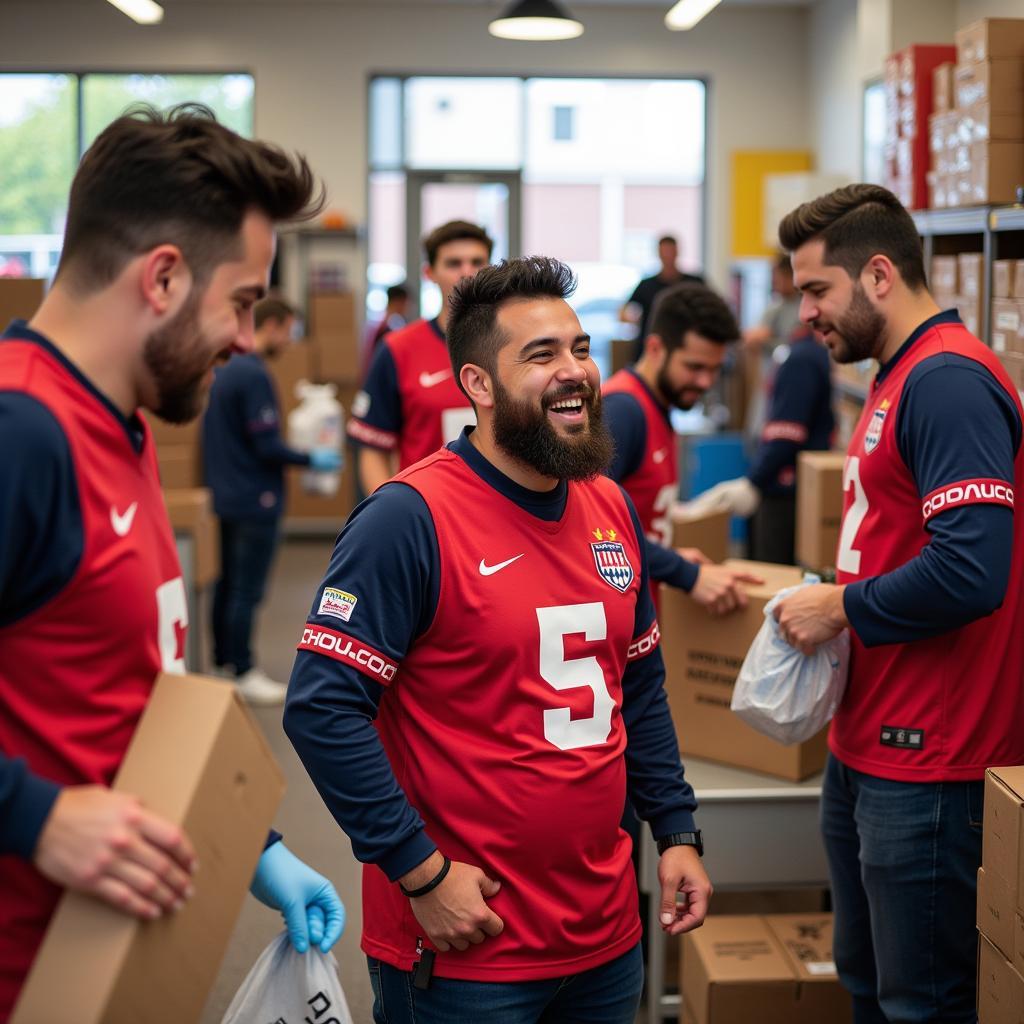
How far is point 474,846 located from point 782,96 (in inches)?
372

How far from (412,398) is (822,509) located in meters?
1.22

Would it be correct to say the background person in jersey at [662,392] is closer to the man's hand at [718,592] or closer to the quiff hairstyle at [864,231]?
the man's hand at [718,592]

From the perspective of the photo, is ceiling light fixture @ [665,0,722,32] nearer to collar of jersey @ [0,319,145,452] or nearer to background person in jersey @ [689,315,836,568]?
background person in jersey @ [689,315,836,568]

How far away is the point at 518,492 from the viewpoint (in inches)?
65.7

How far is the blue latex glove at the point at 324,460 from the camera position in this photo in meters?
5.27

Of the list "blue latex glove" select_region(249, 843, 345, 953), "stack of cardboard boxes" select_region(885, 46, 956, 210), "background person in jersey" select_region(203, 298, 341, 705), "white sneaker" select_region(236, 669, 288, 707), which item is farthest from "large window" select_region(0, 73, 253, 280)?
"blue latex glove" select_region(249, 843, 345, 953)

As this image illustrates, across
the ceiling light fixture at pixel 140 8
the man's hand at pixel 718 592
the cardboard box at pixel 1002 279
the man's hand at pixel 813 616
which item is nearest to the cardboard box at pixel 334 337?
the ceiling light fixture at pixel 140 8

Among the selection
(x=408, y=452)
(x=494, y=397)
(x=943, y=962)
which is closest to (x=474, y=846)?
(x=494, y=397)

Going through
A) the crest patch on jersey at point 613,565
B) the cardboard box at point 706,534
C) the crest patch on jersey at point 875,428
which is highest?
the crest patch on jersey at point 875,428

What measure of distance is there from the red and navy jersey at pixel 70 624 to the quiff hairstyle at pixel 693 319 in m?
1.88

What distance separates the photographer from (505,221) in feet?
34.0

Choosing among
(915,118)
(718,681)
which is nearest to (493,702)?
(718,681)

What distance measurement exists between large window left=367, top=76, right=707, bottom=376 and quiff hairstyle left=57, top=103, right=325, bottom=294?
8.75 meters

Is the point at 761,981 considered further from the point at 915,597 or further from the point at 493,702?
the point at 493,702
